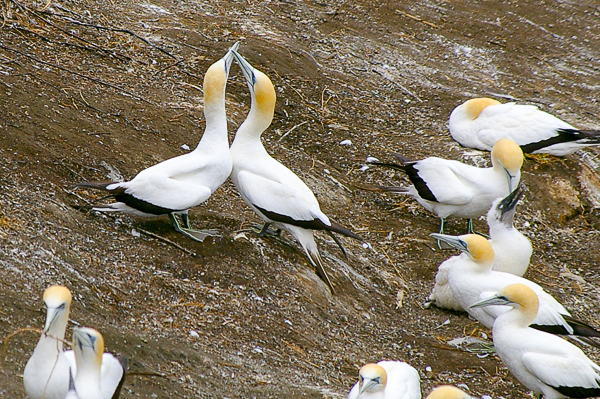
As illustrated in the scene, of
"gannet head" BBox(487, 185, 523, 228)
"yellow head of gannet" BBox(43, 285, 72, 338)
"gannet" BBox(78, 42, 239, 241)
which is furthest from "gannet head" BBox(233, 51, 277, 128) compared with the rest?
"yellow head of gannet" BBox(43, 285, 72, 338)

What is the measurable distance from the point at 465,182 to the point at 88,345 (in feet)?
14.1

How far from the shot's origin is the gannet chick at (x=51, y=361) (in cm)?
315

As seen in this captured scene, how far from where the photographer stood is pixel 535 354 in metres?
4.40

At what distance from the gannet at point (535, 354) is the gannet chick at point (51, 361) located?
267 centimetres

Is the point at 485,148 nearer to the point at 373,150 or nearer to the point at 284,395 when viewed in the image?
the point at 373,150

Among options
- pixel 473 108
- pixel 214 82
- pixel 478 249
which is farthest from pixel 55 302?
pixel 473 108

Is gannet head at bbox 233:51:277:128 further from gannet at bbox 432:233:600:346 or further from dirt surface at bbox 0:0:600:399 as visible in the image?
gannet at bbox 432:233:600:346

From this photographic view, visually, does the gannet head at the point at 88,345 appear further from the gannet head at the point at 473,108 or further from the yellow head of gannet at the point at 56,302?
the gannet head at the point at 473,108

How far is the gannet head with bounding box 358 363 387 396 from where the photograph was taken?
362cm

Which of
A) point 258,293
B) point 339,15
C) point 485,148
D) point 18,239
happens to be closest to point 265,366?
point 258,293

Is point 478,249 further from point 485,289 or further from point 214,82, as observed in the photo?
point 214,82

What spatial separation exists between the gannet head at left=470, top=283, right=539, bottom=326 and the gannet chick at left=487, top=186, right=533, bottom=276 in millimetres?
1253

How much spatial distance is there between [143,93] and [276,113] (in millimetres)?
1440

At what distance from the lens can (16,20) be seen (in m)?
7.10
